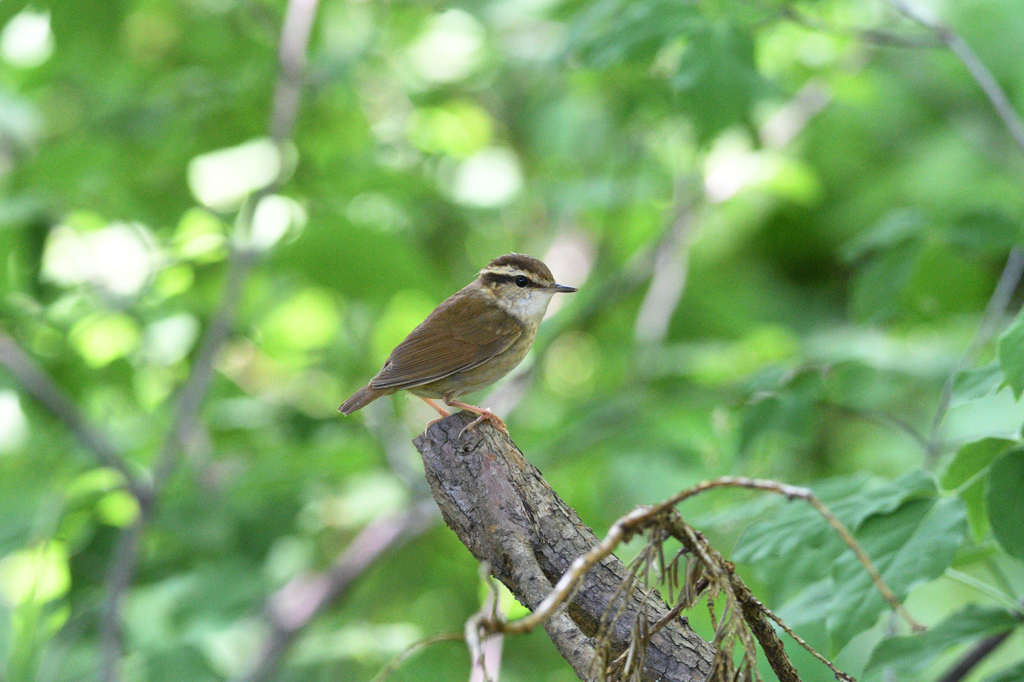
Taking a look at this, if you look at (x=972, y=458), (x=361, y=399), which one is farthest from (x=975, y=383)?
(x=361, y=399)

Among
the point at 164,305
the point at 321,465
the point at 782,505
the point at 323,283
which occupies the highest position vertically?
the point at 164,305

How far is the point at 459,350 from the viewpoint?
9.55 feet

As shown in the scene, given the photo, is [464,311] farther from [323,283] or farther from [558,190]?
[558,190]

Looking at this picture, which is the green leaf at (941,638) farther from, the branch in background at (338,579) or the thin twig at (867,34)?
the branch in background at (338,579)

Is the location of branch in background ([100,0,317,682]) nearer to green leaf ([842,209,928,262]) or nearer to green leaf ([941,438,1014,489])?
green leaf ([842,209,928,262])

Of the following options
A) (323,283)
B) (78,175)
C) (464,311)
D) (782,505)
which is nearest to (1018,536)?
(782,505)

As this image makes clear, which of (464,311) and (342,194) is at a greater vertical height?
(342,194)

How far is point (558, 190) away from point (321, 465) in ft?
6.27

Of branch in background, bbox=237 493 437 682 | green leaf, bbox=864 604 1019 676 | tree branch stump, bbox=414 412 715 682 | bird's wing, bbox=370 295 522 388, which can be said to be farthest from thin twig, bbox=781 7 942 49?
branch in background, bbox=237 493 437 682

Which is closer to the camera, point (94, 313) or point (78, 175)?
point (78, 175)

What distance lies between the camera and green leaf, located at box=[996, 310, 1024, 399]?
168cm

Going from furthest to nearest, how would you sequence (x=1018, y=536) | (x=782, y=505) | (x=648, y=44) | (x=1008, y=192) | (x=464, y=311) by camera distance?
(x=1008, y=192) → (x=464, y=311) → (x=648, y=44) → (x=782, y=505) → (x=1018, y=536)

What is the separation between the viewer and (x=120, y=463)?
3.72 metres

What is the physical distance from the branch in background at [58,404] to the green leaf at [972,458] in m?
3.14
